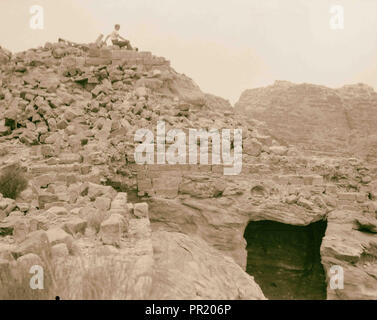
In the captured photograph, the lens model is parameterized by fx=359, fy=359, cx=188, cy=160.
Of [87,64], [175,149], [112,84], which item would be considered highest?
[87,64]

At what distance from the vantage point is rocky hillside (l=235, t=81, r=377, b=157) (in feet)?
68.5

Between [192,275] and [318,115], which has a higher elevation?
[318,115]

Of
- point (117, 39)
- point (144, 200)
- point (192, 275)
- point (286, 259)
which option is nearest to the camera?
point (192, 275)

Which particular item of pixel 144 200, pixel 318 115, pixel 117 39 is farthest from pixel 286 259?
pixel 318 115

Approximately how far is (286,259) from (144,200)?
353cm

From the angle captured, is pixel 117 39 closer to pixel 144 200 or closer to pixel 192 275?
pixel 144 200

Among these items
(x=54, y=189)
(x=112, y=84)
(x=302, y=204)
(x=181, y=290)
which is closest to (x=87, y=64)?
(x=112, y=84)

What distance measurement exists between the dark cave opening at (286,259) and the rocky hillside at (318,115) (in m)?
13.1

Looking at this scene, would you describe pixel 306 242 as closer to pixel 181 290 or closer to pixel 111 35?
pixel 181 290

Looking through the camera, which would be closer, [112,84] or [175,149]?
[175,149]

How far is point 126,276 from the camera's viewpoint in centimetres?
297

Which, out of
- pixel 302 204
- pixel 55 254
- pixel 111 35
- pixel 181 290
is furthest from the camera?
pixel 111 35

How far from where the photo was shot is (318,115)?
21.2m

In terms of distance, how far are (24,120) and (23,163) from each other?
1970mm
